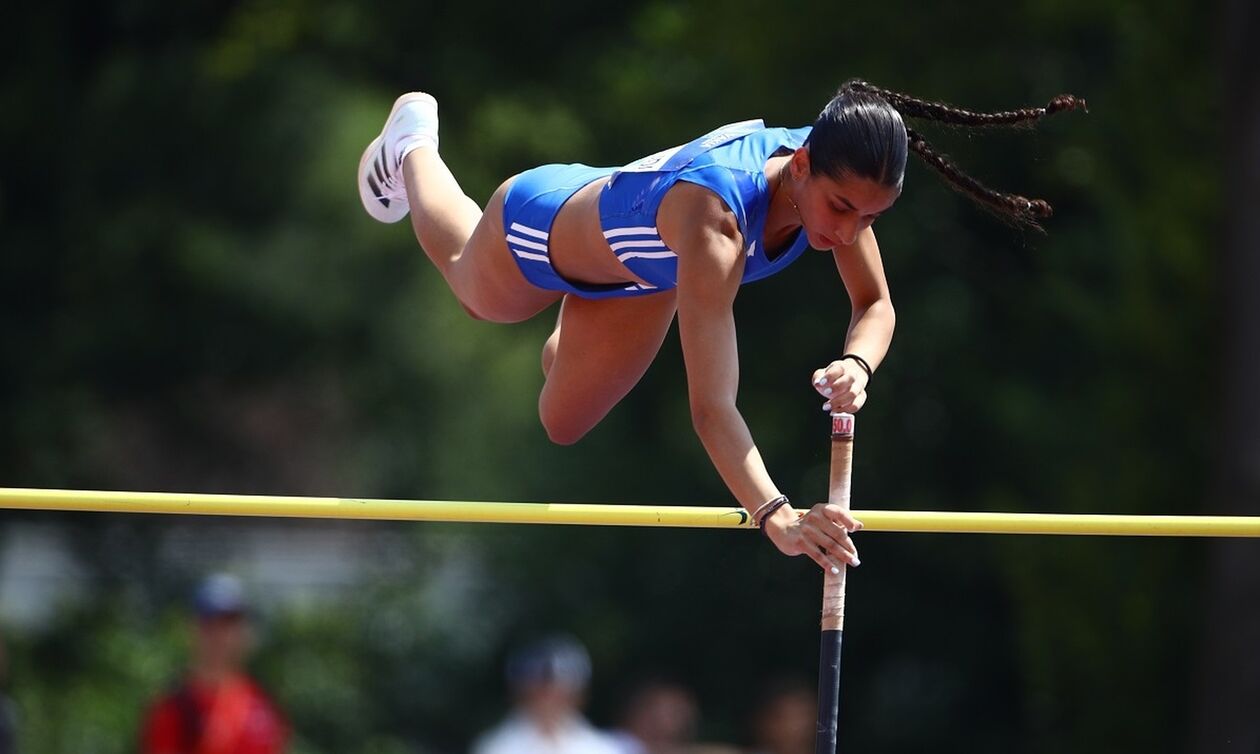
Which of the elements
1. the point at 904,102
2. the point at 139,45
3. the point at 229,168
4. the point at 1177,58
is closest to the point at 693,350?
the point at 904,102

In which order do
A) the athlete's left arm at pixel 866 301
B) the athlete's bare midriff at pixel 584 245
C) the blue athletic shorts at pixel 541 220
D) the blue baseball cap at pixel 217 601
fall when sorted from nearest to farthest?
1. the athlete's left arm at pixel 866 301
2. the athlete's bare midriff at pixel 584 245
3. the blue athletic shorts at pixel 541 220
4. the blue baseball cap at pixel 217 601

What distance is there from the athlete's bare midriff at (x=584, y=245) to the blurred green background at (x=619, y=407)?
4.81m

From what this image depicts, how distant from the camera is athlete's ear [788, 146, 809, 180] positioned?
3801mm

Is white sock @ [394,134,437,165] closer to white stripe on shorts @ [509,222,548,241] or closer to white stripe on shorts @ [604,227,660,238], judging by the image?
white stripe on shorts @ [509,222,548,241]

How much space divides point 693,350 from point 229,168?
8.54 metres

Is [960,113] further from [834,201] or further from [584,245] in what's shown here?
[584,245]

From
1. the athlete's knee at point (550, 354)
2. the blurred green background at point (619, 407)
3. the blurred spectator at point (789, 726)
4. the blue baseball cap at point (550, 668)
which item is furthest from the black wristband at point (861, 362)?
the blurred green background at point (619, 407)

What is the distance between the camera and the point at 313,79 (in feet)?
39.5

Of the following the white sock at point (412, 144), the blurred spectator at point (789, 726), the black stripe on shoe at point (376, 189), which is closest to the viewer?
the white sock at point (412, 144)

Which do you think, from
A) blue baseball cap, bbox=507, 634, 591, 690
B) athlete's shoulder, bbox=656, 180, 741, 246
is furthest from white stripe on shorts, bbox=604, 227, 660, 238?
blue baseball cap, bbox=507, 634, 591, 690

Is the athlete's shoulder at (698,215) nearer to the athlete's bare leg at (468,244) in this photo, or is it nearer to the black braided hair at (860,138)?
the black braided hair at (860,138)

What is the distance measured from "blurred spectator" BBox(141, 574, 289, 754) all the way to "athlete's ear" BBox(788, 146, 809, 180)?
342 centimetres

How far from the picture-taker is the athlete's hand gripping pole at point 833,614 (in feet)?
12.7

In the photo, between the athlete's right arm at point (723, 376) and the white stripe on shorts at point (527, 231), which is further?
the white stripe on shorts at point (527, 231)
